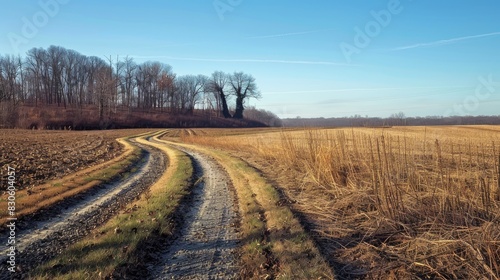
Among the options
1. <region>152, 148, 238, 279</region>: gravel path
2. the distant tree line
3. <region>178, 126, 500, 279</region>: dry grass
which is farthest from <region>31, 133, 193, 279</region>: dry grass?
the distant tree line

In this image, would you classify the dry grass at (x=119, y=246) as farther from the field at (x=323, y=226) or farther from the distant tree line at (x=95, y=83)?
the distant tree line at (x=95, y=83)

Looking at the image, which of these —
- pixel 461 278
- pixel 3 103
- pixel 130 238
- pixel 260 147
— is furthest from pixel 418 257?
pixel 3 103

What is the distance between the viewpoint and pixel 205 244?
5.90 meters

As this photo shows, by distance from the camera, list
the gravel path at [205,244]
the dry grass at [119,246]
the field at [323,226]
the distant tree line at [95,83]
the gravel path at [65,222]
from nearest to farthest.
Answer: the dry grass at [119,246] → the field at [323,226] → the gravel path at [205,244] → the gravel path at [65,222] → the distant tree line at [95,83]

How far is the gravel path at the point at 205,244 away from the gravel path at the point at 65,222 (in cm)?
175

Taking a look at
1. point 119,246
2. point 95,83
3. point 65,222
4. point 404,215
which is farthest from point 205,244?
point 95,83

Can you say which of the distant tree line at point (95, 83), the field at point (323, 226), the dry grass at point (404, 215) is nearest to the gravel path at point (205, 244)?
the field at point (323, 226)

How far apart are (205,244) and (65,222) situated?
3240 mm

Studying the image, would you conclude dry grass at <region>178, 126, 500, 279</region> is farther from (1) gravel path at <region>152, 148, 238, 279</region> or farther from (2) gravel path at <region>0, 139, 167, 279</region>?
(2) gravel path at <region>0, 139, 167, 279</region>

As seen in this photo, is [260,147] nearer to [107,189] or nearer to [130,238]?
[107,189]

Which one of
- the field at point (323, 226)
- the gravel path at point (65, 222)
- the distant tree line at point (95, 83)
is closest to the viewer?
the field at point (323, 226)

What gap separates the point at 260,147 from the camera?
18.9m

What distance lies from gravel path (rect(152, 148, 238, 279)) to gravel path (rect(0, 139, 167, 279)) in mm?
1752

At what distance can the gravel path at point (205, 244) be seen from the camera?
4.84 metres
